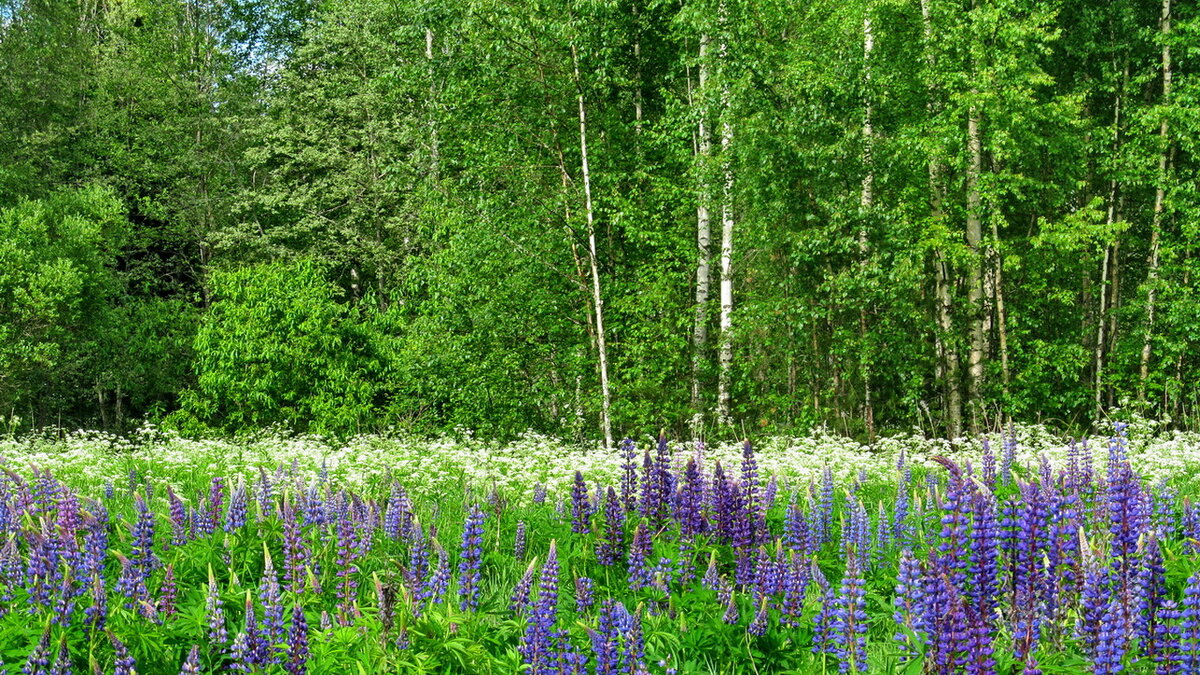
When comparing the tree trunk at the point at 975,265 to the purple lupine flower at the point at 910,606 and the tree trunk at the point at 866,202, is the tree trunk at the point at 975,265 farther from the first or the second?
the purple lupine flower at the point at 910,606

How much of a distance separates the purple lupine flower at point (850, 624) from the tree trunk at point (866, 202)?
1243cm

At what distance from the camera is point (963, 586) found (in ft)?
12.0

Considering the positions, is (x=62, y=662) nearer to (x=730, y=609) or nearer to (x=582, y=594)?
(x=582, y=594)

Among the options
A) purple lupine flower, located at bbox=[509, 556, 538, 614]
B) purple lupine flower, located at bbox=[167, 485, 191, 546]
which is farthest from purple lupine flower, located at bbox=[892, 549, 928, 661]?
purple lupine flower, located at bbox=[167, 485, 191, 546]

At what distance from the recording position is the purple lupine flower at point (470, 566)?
4160 mm

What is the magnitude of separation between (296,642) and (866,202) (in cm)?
1466

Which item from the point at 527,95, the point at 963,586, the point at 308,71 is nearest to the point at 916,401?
the point at 527,95

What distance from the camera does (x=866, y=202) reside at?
54.2 ft

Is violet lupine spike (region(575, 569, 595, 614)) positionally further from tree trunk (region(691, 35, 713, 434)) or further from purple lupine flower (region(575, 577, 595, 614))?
tree trunk (region(691, 35, 713, 434))

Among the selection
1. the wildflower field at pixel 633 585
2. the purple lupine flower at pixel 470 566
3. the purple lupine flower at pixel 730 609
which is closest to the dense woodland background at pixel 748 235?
the wildflower field at pixel 633 585

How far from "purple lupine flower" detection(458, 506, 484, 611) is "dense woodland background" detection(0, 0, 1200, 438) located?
11601 mm

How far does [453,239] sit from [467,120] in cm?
209

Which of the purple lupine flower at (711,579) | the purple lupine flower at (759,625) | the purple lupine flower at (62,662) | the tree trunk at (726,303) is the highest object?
the tree trunk at (726,303)

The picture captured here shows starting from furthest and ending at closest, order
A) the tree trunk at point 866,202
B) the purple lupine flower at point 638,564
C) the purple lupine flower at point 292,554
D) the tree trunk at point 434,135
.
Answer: the tree trunk at point 434,135
the tree trunk at point 866,202
the purple lupine flower at point 638,564
the purple lupine flower at point 292,554
